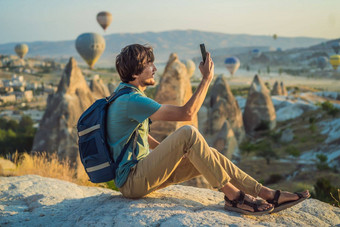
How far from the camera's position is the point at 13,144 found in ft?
45.3

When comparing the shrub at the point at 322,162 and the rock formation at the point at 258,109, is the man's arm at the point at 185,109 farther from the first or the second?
the rock formation at the point at 258,109

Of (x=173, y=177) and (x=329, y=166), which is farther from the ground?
(x=173, y=177)

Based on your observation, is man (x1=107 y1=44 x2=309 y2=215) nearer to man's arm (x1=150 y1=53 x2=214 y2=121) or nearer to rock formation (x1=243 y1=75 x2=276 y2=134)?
man's arm (x1=150 y1=53 x2=214 y2=121)

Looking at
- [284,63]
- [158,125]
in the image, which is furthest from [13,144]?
[284,63]

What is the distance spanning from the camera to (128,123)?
2.34m

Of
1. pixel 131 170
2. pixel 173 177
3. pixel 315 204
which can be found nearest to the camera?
pixel 131 170

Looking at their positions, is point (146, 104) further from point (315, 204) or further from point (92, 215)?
point (315, 204)

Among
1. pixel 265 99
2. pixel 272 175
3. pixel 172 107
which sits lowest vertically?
pixel 272 175

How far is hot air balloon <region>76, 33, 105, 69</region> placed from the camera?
97.5 ft

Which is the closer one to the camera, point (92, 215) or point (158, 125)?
point (92, 215)

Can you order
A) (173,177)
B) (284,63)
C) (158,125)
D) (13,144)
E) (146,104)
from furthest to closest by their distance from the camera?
(284,63) → (13,144) → (158,125) → (173,177) → (146,104)

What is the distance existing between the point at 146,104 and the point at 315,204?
1550 mm

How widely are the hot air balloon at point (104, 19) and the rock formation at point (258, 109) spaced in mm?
24318

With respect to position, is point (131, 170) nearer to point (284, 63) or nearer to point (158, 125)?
point (158, 125)
